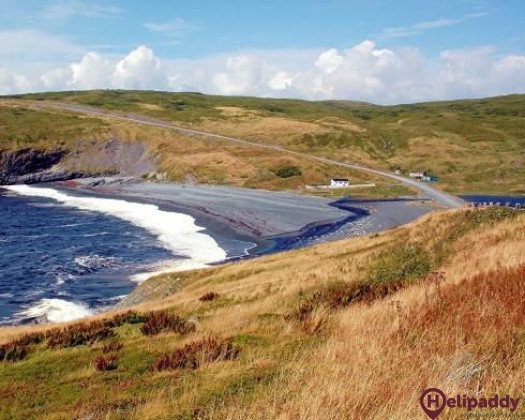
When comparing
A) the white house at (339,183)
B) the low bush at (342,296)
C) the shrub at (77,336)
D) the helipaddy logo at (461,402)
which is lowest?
the white house at (339,183)

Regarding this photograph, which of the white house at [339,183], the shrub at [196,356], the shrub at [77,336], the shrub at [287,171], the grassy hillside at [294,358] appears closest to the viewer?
the grassy hillside at [294,358]

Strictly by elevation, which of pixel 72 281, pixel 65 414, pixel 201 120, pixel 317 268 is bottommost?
pixel 72 281

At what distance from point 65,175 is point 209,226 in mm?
77222

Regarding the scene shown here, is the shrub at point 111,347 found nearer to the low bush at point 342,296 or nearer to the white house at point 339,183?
the low bush at point 342,296

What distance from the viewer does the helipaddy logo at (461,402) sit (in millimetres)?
5614

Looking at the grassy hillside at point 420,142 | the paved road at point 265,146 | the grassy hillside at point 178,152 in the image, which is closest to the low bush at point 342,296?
the paved road at point 265,146

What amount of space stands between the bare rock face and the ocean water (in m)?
40.0

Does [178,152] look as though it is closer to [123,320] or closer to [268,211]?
[268,211]

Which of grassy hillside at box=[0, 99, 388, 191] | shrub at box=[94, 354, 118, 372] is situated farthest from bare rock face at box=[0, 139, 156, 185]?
shrub at box=[94, 354, 118, 372]

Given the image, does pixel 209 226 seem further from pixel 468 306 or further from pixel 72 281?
pixel 468 306

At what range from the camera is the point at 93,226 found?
75.9m

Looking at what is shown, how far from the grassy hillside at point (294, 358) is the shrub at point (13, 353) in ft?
0.17

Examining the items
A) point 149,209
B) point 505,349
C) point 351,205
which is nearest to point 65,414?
point 505,349

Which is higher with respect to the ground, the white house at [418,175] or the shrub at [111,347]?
the shrub at [111,347]
